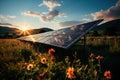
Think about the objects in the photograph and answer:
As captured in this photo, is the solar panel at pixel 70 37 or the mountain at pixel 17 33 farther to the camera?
the mountain at pixel 17 33

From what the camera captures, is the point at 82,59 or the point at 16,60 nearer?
the point at 82,59

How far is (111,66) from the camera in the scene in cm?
439

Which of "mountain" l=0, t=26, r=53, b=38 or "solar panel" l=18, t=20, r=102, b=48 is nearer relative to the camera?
"solar panel" l=18, t=20, r=102, b=48

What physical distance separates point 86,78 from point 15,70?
7.65 feet

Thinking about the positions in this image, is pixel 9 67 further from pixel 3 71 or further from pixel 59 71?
pixel 59 71

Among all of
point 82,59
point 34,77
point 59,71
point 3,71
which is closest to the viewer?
point 34,77

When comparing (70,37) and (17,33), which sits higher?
(17,33)

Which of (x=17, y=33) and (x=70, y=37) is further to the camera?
(x=17, y=33)

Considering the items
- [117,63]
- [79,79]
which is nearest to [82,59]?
[117,63]

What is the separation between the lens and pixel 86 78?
337cm

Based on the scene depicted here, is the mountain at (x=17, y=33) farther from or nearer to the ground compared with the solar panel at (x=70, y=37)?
farther from the ground

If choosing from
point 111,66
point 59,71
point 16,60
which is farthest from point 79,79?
point 16,60

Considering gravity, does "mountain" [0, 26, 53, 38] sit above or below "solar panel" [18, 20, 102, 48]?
above

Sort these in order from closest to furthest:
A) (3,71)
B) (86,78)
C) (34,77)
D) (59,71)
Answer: (86,78) → (34,77) → (59,71) → (3,71)
